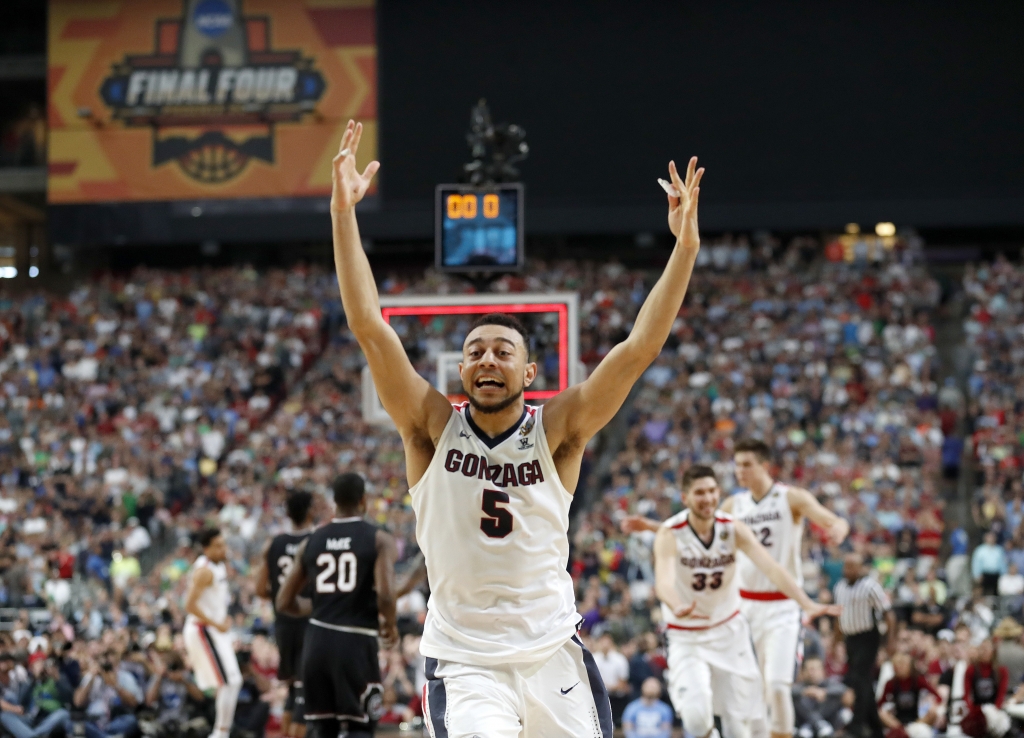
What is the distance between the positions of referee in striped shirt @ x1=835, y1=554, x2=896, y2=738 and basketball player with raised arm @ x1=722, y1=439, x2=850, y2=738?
2.76 meters

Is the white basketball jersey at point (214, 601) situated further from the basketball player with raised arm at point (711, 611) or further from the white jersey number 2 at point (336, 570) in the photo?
the basketball player with raised arm at point (711, 611)

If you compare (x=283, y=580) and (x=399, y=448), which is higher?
(x=399, y=448)

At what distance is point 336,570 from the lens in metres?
8.55

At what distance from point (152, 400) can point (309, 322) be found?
4.34 meters

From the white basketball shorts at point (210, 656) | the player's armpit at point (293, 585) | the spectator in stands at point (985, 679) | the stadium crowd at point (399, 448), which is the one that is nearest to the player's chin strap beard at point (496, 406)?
the player's armpit at point (293, 585)

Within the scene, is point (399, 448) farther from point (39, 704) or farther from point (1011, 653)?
point (1011, 653)

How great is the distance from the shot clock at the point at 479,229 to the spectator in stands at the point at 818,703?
5.44 meters

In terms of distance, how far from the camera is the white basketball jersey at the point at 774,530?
10031mm

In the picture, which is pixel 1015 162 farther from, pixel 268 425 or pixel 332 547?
pixel 332 547

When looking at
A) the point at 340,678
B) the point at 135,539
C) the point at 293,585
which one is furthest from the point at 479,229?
the point at 135,539

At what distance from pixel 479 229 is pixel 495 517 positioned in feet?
25.4

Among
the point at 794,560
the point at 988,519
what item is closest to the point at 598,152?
the point at 988,519

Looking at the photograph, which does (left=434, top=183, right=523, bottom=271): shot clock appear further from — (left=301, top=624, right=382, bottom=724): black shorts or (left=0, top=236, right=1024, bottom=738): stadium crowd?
(left=301, top=624, right=382, bottom=724): black shorts

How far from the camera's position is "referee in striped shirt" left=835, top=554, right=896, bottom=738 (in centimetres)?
1242
